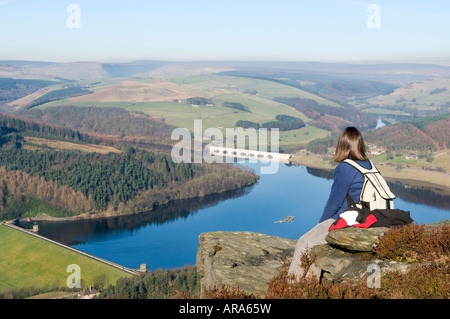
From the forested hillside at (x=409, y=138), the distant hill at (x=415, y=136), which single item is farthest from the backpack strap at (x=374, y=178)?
the distant hill at (x=415, y=136)

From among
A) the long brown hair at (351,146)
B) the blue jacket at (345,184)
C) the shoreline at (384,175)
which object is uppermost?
the long brown hair at (351,146)

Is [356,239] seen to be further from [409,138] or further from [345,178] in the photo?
[409,138]

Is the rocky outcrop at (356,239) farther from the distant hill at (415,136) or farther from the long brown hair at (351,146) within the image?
the distant hill at (415,136)

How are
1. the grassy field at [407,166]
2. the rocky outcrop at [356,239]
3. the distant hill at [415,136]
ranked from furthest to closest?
the distant hill at [415,136] < the grassy field at [407,166] < the rocky outcrop at [356,239]

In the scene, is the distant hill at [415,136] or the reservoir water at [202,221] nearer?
the reservoir water at [202,221]

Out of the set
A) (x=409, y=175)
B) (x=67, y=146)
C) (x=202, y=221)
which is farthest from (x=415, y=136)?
(x=67, y=146)
